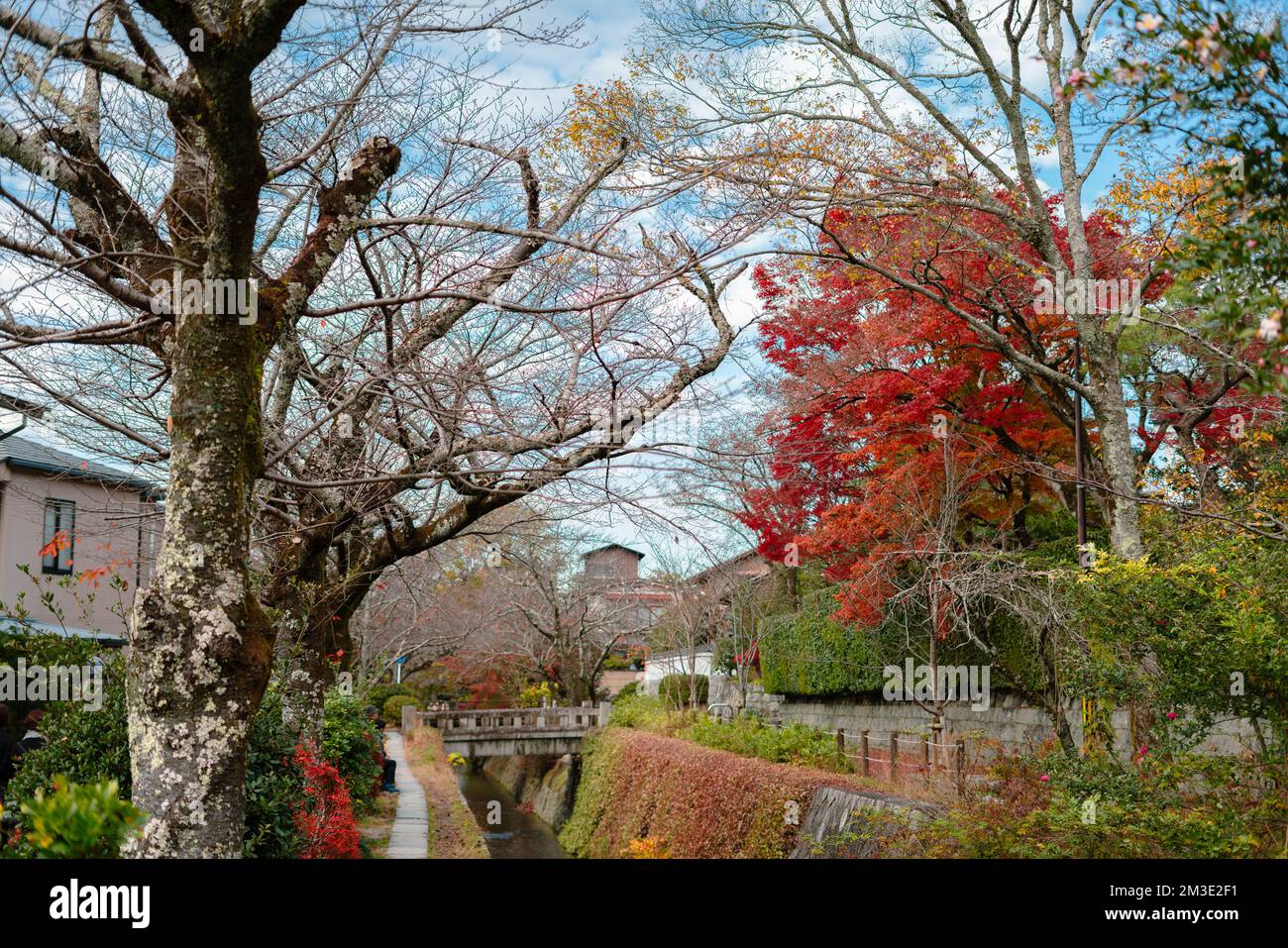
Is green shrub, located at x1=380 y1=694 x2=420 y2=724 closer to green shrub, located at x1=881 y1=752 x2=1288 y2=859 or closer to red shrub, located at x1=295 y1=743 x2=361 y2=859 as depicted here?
red shrub, located at x1=295 y1=743 x2=361 y2=859

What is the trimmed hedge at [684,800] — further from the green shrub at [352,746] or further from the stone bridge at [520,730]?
the green shrub at [352,746]

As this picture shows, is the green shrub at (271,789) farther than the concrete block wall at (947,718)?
No

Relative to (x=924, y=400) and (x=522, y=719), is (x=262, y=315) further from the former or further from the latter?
(x=522, y=719)

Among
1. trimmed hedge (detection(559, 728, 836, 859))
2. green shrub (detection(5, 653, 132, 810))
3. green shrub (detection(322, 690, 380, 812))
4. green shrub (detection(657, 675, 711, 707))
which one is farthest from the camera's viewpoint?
green shrub (detection(657, 675, 711, 707))

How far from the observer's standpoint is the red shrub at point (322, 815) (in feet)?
28.2

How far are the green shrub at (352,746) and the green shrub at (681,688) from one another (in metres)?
10.7

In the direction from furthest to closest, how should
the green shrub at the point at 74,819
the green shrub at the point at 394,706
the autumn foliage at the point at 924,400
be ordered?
the green shrub at the point at 394,706, the autumn foliage at the point at 924,400, the green shrub at the point at 74,819

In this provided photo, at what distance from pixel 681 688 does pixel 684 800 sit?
1010 cm

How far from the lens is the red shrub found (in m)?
8.60

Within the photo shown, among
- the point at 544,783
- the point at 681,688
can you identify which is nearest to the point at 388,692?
the point at 544,783

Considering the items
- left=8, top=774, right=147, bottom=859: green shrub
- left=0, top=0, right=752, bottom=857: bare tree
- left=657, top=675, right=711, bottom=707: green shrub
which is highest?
left=0, top=0, right=752, bottom=857: bare tree

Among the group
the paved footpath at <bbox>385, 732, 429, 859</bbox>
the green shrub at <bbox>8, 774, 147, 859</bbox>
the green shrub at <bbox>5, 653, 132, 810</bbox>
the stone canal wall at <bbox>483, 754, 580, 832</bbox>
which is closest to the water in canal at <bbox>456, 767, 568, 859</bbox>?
the stone canal wall at <bbox>483, 754, 580, 832</bbox>

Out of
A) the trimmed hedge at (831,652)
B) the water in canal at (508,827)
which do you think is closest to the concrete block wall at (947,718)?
the trimmed hedge at (831,652)
